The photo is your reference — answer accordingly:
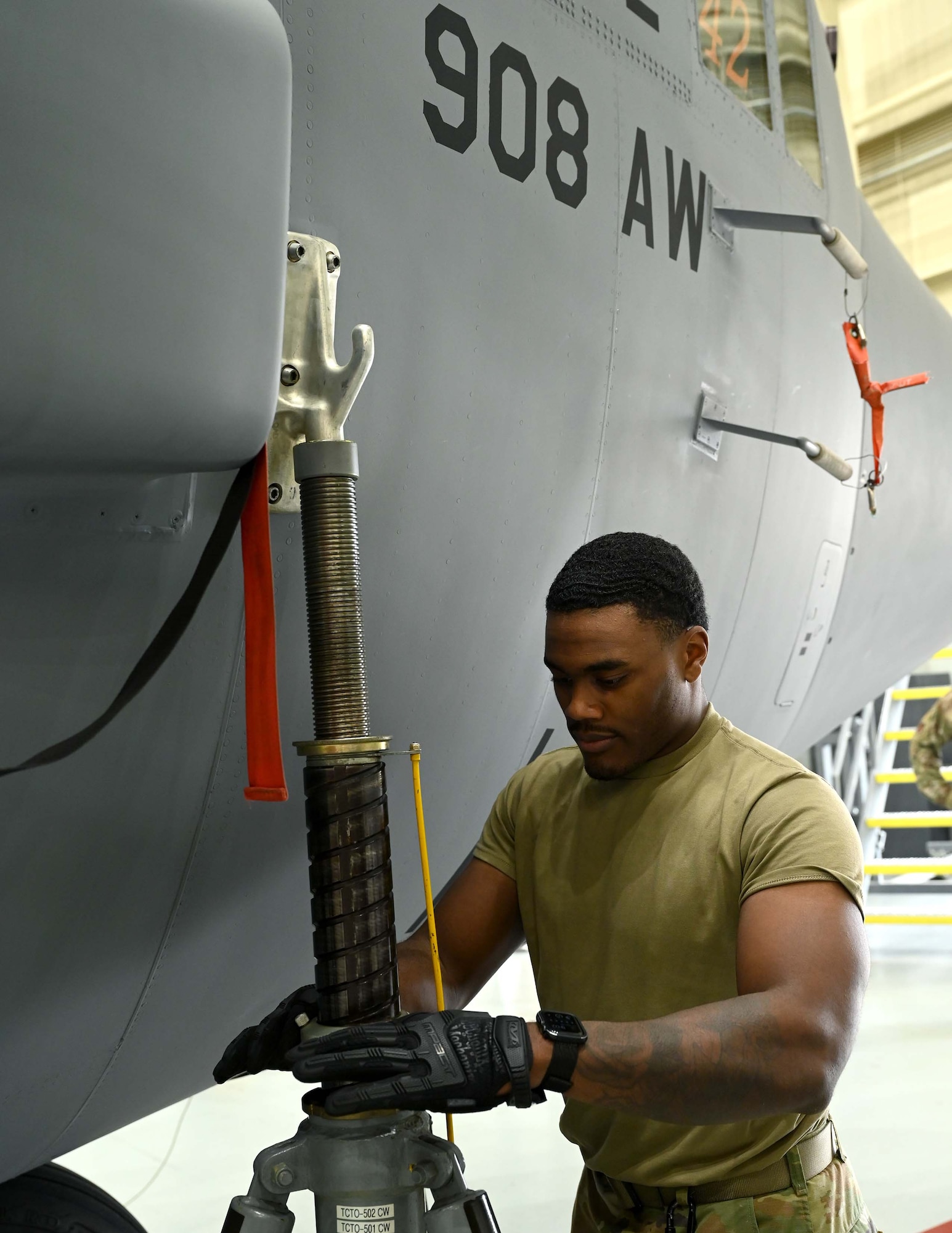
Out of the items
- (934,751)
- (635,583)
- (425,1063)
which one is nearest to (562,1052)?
(425,1063)

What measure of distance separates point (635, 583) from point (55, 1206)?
165 centimetres

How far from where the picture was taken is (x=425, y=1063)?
3.70 feet

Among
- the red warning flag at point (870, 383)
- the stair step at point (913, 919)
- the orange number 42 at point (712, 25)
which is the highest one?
the orange number 42 at point (712, 25)

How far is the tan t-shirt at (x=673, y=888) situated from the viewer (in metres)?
1.50

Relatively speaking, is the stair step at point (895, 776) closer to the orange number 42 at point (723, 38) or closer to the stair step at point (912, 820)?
the stair step at point (912, 820)

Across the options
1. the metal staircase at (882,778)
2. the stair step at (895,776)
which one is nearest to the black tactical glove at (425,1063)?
the metal staircase at (882,778)

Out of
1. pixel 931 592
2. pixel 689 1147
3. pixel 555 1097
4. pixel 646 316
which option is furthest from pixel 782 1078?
pixel 555 1097

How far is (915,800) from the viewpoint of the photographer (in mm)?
10117

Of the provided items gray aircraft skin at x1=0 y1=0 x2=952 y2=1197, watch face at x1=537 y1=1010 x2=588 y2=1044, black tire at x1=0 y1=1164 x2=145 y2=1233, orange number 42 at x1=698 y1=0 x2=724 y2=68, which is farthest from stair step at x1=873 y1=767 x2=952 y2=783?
watch face at x1=537 y1=1010 x2=588 y2=1044

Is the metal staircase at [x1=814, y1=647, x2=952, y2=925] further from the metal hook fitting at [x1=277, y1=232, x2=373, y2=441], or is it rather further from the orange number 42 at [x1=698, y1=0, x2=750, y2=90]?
the metal hook fitting at [x1=277, y1=232, x2=373, y2=441]

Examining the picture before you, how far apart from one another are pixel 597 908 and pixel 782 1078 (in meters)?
0.41

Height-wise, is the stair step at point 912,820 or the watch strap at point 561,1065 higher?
the watch strap at point 561,1065

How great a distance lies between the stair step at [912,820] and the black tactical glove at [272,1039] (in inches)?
233

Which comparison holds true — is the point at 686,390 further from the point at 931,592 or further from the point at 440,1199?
the point at 931,592
